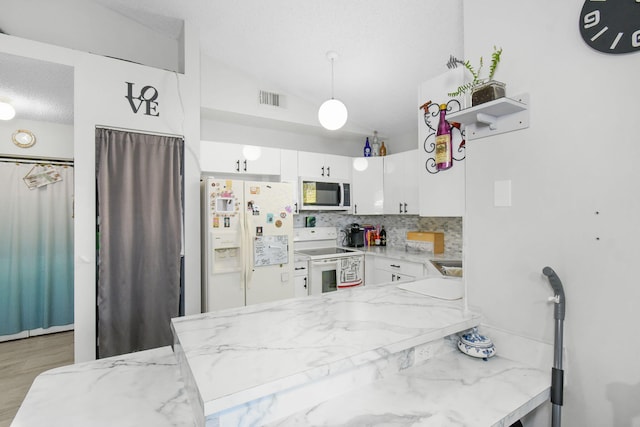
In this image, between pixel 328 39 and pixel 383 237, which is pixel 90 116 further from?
pixel 383 237

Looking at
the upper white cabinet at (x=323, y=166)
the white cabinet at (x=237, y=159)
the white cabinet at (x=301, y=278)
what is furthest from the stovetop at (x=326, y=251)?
the white cabinet at (x=237, y=159)

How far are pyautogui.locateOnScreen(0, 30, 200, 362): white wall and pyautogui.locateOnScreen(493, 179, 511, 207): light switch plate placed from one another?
2.40 m

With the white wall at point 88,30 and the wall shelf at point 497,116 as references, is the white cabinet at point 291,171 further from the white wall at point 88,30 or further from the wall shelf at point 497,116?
the wall shelf at point 497,116

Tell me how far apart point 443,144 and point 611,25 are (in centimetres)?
68

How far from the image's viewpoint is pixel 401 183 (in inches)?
146

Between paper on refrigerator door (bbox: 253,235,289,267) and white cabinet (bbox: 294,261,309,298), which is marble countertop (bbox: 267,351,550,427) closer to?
paper on refrigerator door (bbox: 253,235,289,267)

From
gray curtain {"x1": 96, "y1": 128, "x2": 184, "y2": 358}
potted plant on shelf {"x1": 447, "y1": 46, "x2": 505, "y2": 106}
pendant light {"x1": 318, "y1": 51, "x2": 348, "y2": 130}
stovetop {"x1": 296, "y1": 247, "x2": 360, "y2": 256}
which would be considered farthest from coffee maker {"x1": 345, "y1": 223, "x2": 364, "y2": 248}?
potted plant on shelf {"x1": 447, "y1": 46, "x2": 505, "y2": 106}

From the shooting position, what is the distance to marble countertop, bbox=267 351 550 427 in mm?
881

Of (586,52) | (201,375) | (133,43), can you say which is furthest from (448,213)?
(133,43)

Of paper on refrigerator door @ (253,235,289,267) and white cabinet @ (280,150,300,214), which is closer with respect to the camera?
paper on refrigerator door @ (253,235,289,267)

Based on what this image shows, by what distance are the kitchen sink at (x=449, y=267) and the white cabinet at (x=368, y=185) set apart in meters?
1.10

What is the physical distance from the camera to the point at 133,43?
2.80 metres

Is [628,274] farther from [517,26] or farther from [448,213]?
[517,26]

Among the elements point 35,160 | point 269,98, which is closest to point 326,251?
point 269,98
